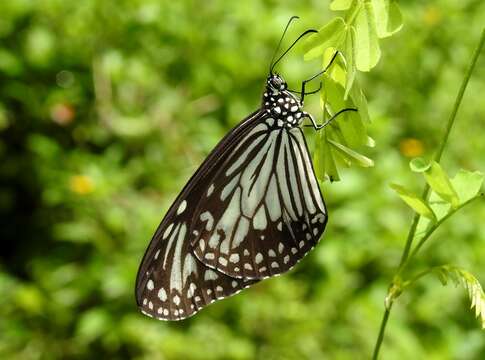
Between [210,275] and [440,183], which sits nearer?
[440,183]

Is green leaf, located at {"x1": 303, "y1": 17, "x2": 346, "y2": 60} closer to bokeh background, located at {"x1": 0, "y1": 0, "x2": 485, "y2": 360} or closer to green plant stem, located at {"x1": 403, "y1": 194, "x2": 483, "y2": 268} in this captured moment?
green plant stem, located at {"x1": 403, "y1": 194, "x2": 483, "y2": 268}

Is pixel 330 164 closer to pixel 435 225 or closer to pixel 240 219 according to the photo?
pixel 435 225

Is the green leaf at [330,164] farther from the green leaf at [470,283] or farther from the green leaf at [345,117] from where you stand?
the green leaf at [470,283]

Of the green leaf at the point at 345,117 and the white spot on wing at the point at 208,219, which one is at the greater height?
the white spot on wing at the point at 208,219

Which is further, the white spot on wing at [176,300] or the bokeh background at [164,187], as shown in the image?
the bokeh background at [164,187]

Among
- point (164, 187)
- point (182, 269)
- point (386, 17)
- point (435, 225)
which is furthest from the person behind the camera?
point (164, 187)

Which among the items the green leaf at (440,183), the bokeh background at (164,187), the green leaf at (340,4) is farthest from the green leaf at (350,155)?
the bokeh background at (164,187)

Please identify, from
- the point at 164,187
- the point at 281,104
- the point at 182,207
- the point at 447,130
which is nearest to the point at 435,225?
the point at 447,130
